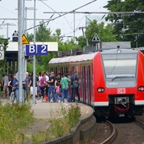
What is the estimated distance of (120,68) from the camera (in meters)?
25.0

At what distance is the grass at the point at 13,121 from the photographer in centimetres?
1220

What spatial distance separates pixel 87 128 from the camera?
18891 mm

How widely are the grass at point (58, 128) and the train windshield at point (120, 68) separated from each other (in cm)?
592

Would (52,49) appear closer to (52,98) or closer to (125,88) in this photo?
(52,98)

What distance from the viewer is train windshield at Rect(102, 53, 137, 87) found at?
24.6 m

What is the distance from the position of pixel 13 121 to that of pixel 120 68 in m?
9.54

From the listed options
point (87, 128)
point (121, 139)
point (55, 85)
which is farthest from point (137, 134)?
point (55, 85)

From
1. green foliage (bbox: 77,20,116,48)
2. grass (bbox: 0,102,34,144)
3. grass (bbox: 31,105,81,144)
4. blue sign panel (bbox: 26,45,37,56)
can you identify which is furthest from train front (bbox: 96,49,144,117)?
green foliage (bbox: 77,20,116,48)

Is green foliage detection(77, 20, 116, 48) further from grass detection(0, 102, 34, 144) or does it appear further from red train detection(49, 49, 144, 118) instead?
grass detection(0, 102, 34, 144)

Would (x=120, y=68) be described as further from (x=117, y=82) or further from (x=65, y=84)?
(x=65, y=84)

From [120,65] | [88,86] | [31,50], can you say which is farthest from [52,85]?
[120,65]

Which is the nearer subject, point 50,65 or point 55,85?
point 55,85

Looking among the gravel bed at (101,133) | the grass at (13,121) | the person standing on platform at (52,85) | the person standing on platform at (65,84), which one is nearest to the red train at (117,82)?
the gravel bed at (101,133)

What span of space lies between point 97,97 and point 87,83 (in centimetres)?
306
